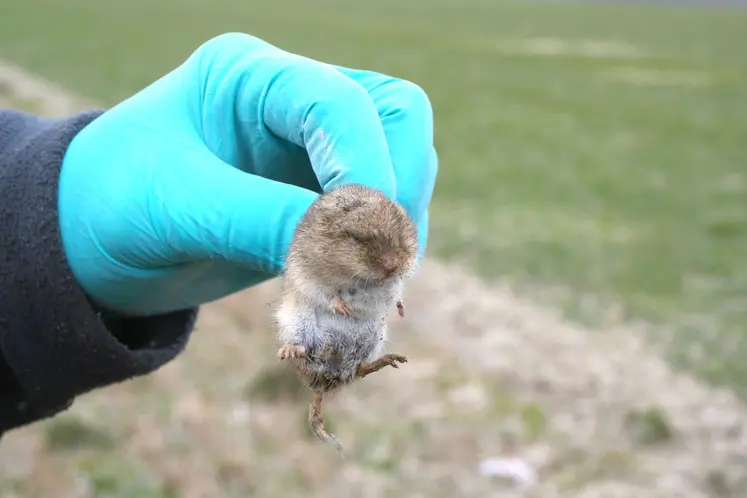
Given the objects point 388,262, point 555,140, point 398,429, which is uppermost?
point 388,262

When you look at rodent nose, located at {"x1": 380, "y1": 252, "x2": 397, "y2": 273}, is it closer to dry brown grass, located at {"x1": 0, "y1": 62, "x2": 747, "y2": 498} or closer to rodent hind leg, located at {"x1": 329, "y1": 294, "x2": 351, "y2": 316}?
rodent hind leg, located at {"x1": 329, "y1": 294, "x2": 351, "y2": 316}

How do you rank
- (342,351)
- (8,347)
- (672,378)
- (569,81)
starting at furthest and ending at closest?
(569,81), (672,378), (8,347), (342,351)

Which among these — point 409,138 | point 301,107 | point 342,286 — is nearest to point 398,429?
point 409,138

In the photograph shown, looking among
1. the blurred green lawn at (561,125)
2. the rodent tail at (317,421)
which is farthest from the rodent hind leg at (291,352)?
the blurred green lawn at (561,125)

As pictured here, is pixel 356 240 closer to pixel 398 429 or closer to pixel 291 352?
pixel 291 352

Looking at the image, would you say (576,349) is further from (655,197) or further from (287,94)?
(655,197)

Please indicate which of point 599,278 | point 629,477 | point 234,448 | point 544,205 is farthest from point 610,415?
point 544,205
